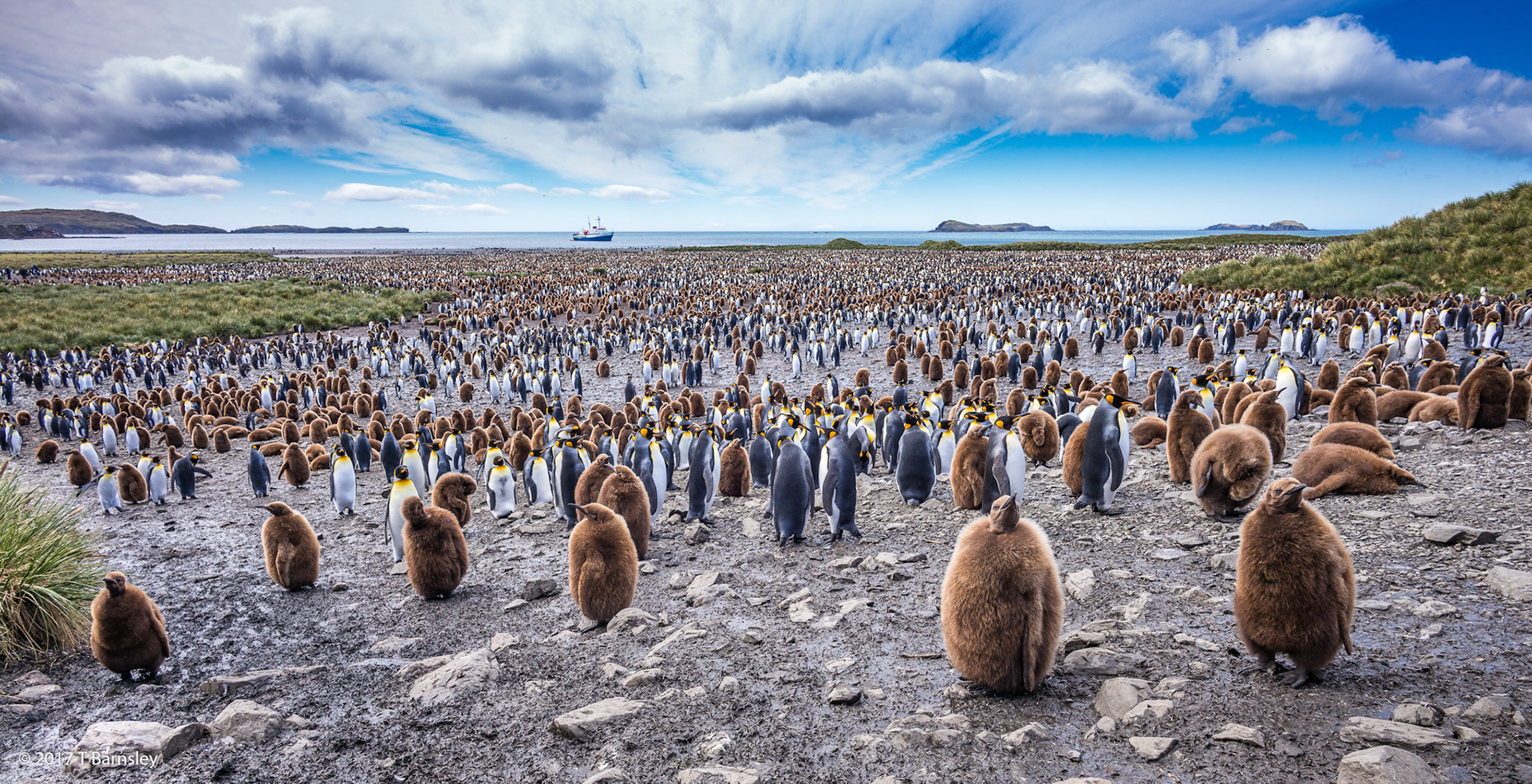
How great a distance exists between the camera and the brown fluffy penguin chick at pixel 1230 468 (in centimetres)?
557

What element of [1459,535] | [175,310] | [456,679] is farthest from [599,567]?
[175,310]

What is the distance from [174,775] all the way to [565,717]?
2120 millimetres

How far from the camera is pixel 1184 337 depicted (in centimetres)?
2055

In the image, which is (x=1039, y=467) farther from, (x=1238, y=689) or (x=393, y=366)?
(x=393, y=366)

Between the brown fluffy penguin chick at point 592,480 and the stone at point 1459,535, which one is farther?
the brown fluffy penguin chick at point 592,480

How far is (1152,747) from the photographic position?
10.1 feet

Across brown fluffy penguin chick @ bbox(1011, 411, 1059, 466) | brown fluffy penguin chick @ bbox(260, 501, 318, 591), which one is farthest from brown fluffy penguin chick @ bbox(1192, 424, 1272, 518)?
brown fluffy penguin chick @ bbox(260, 501, 318, 591)

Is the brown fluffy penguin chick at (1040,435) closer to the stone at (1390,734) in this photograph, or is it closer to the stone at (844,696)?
the stone at (844,696)

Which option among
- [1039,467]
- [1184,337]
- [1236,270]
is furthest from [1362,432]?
[1236,270]

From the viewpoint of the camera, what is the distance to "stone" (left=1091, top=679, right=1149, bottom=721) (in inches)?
133

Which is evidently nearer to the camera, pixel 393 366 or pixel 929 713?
pixel 929 713

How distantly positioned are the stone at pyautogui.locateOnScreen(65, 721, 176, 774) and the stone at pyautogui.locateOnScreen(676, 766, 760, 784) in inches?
121

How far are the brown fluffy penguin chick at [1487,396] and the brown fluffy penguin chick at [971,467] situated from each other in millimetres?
5394

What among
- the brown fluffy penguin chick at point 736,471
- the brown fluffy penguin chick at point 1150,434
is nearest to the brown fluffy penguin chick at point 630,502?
the brown fluffy penguin chick at point 736,471
